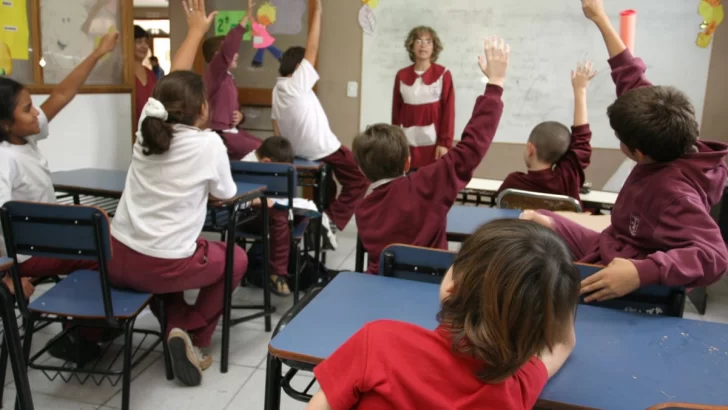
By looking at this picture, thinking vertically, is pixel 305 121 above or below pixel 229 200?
above

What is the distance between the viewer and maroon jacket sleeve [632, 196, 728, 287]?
4.15ft

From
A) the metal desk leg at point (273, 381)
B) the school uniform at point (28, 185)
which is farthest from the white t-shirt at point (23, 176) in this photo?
the metal desk leg at point (273, 381)

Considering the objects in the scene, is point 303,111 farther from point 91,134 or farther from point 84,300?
point 84,300

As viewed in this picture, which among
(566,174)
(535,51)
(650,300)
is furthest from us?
(535,51)

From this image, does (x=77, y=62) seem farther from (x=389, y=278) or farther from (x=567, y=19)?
(x=567, y=19)

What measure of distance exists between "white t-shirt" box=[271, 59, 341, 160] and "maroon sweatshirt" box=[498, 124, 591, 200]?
1620mm

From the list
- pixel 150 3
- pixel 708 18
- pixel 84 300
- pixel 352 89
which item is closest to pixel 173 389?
pixel 84 300

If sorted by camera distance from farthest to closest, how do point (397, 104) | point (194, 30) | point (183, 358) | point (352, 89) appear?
point (352, 89), point (397, 104), point (194, 30), point (183, 358)

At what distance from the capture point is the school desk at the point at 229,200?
226cm

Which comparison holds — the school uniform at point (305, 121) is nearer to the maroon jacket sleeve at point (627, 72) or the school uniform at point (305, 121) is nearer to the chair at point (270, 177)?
the chair at point (270, 177)

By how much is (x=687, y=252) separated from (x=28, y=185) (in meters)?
2.30

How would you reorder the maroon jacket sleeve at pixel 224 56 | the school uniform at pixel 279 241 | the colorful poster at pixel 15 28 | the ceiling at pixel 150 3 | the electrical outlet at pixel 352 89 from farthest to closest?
the ceiling at pixel 150 3
the electrical outlet at pixel 352 89
the maroon jacket sleeve at pixel 224 56
the school uniform at pixel 279 241
the colorful poster at pixel 15 28

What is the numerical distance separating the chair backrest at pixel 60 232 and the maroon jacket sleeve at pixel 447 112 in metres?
2.87

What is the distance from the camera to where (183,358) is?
2.18 meters
